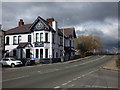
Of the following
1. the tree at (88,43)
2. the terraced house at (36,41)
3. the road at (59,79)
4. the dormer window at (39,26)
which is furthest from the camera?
the tree at (88,43)

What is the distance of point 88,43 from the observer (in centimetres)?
7156

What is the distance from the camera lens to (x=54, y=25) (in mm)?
33219

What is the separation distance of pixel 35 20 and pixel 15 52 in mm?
9436

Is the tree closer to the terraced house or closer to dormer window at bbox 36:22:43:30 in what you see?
the terraced house

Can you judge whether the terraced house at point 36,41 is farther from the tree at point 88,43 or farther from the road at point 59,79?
the tree at point 88,43

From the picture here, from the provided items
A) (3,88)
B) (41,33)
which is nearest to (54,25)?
(41,33)

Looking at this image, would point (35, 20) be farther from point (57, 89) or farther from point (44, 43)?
point (57, 89)

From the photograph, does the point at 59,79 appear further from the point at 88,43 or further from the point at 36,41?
the point at 88,43

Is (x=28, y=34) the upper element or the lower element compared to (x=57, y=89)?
upper

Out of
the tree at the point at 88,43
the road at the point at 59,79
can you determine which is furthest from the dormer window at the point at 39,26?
the tree at the point at 88,43

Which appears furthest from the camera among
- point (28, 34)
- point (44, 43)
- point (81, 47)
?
point (81, 47)

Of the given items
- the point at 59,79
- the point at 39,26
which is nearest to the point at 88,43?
the point at 39,26

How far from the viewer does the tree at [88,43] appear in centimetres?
6482

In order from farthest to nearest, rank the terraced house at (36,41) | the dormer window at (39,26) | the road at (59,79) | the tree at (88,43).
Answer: the tree at (88,43) < the dormer window at (39,26) < the terraced house at (36,41) < the road at (59,79)
